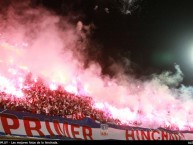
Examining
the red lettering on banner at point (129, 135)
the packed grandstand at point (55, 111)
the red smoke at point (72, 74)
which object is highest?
the red smoke at point (72, 74)

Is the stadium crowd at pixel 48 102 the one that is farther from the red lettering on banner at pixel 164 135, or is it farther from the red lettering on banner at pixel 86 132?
the red lettering on banner at pixel 164 135

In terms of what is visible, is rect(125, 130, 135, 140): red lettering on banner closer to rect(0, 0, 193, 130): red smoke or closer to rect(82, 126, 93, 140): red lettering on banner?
rect(0, 0, 193, 130): red smoke

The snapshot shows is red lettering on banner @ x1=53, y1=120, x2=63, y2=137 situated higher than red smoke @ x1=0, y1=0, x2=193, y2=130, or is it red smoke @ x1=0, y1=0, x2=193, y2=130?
red smoke @ x1=0, y1=0, x2=193, y2=130

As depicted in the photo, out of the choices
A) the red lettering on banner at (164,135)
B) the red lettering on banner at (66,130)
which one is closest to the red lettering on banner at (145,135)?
the red lettering on banner at (164,135)

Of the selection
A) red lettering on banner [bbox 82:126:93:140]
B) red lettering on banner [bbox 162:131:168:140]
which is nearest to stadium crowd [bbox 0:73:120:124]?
red lettering on banner [bbox 82:126:93:140]

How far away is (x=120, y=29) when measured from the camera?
13.9 feet

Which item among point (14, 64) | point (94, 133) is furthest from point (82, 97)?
point (14, 64)

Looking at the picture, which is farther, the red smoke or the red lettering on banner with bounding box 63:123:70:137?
the red lettering on banner with bounding box 63:123:70:137

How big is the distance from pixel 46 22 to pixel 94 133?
138cm

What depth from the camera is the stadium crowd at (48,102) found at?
3.43 metres

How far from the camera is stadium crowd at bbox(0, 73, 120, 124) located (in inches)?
135

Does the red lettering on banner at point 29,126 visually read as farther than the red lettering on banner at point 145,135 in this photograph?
No

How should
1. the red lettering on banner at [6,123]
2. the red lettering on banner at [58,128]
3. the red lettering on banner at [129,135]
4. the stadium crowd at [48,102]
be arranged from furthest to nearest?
the red lettering on banner at [129,135]
the red lettering on banner at [58,128]
the stadium crowd at [48,102]
the red lettering on banner at [6,123]

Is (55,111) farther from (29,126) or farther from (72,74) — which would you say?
(72,74)
